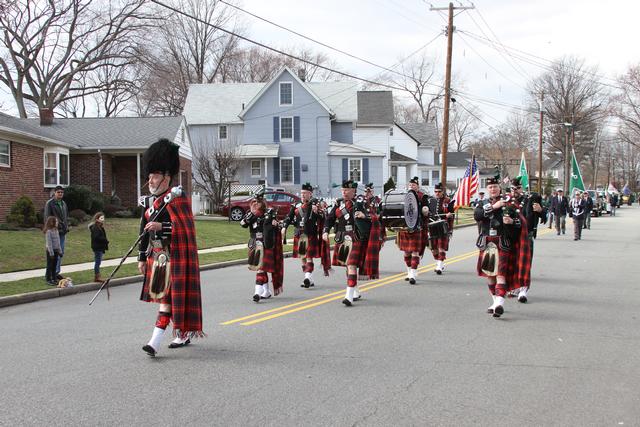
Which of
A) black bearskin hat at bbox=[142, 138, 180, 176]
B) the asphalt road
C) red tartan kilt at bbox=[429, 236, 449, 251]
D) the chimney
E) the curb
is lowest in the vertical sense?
the curb

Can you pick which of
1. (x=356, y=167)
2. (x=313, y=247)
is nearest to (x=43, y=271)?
(x=313, y=247)

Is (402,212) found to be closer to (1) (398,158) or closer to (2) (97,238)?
(2) (97,238)

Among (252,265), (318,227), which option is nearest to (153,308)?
(252,265)

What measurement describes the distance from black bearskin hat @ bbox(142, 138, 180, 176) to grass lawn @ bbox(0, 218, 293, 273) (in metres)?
9.57

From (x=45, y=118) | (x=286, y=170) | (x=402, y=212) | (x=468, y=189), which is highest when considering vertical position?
(x=45, y=118)

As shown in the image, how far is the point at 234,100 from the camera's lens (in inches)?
1859

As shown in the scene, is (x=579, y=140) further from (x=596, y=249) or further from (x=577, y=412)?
(x=577, y=412)

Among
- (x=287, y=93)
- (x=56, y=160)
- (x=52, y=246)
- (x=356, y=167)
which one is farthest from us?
(x=356, y=167)

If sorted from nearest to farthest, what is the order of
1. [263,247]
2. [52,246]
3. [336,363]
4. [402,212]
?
1. [336,363]
2. [263,247]
3. [402,212]
4. [52,246]

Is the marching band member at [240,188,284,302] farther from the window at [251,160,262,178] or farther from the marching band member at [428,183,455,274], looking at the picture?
the window at [251,160,262,178]

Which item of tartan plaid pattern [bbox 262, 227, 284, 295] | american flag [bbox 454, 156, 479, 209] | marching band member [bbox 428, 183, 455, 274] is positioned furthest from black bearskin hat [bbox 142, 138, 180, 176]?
american flag [bbox 454, 156, 479, 209]

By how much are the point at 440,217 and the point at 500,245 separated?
5.48 meters

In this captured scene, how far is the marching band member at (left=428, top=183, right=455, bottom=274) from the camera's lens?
13.8 meters

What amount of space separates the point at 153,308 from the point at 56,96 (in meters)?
40.4
